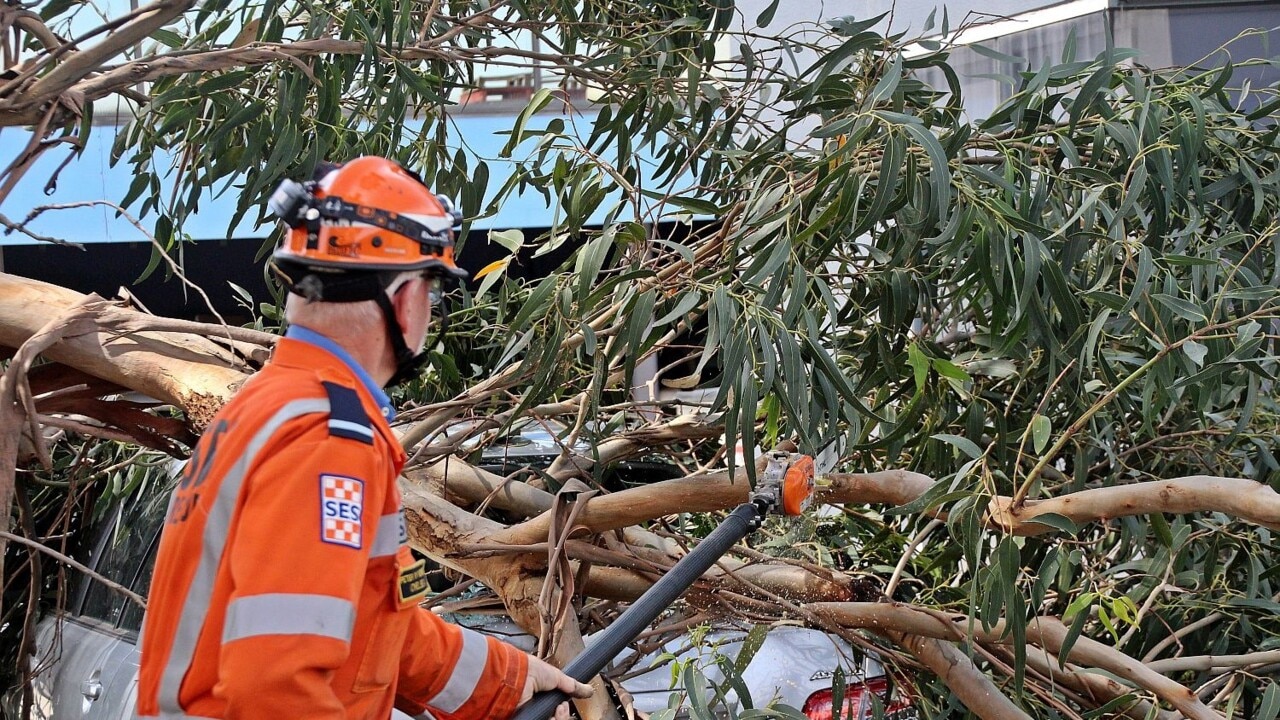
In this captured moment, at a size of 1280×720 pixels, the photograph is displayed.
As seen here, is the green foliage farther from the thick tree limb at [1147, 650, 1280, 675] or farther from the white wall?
the white wall

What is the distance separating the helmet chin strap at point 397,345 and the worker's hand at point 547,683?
0.58m

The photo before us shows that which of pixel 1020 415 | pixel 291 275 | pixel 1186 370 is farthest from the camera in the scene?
pixel 1020 415

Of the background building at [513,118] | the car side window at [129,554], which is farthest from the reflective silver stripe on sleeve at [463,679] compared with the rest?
the background building at [513,118]

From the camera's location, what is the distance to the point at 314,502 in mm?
1590

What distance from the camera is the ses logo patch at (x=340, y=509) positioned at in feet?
5.22

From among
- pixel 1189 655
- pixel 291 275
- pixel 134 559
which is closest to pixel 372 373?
pixel 291 275

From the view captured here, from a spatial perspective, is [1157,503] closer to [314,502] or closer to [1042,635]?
[1042,635]

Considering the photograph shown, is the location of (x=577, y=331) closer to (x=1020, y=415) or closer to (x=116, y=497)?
(x=1020, y=415)

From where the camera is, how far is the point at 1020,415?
3.62 m

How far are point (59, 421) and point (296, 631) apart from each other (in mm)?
2319

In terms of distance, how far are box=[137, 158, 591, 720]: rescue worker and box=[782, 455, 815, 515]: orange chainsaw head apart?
0.95 meters

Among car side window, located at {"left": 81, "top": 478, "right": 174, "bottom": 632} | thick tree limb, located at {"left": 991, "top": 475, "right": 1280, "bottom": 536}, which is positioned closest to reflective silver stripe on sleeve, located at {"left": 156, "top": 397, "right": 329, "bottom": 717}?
thick tree limb, located at {"left": 991, "top": 475, "right": 1280, "bottom": 536}

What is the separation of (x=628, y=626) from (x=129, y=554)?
3385 mm

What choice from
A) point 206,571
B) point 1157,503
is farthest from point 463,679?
point 1157,503
